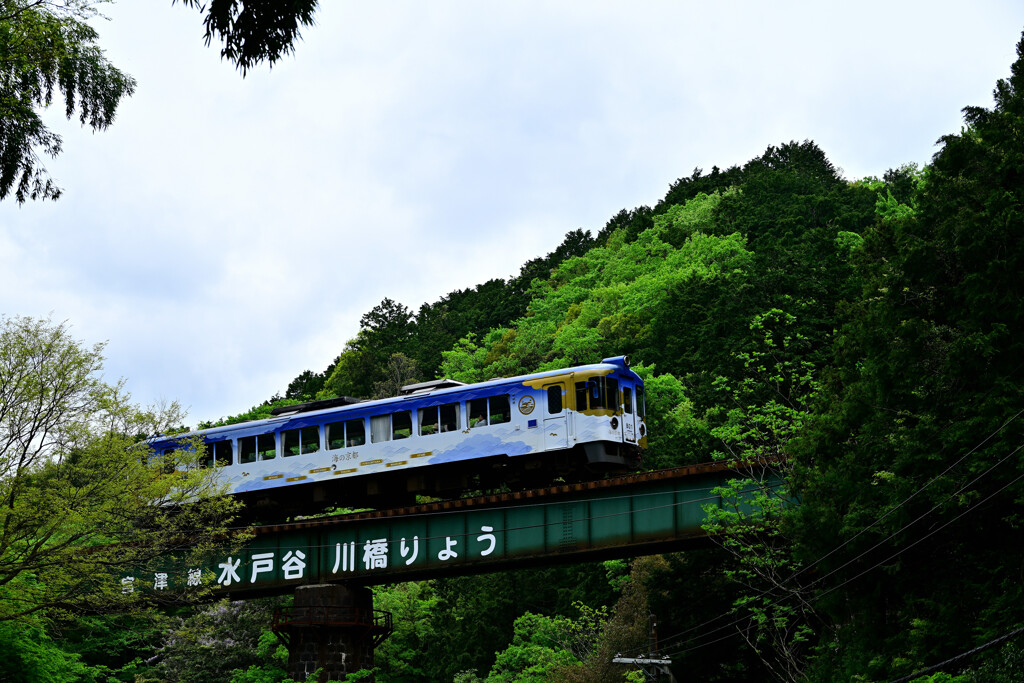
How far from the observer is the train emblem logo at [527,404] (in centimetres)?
2886

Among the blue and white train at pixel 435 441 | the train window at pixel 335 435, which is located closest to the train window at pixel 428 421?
the blue and white train at pixel 435 441

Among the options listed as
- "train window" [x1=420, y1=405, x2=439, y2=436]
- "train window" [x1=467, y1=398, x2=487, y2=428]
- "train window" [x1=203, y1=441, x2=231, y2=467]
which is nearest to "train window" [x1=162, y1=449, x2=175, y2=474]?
"train window" [x1=203, y1=441, x2=231, y2=467]

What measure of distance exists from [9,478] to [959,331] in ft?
61.5

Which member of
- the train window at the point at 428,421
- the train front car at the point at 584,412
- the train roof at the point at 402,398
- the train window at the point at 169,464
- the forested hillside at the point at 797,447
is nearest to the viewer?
the forested hillside at the point at 797,447

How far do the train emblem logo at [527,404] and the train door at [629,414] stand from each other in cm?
256

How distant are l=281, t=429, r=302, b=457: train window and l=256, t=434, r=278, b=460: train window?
1.26ft

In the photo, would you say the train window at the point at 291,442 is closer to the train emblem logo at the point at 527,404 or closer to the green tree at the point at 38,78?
the train emblem logo at the point at 527,404

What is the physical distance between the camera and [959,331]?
800 inches

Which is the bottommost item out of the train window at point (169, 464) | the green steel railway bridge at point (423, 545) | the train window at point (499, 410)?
the green steel railway bridge at point (423, 545)

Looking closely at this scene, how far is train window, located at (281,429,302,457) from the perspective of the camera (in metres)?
32.3

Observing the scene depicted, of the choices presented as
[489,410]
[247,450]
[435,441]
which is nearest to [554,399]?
[489,410]

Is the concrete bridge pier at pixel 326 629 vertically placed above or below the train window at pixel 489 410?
below

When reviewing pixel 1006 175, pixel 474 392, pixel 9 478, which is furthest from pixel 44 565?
pixel 1006 175

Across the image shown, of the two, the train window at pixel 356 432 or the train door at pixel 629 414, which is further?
the train window at pixel 356 432
